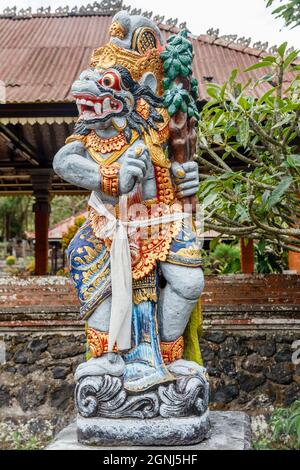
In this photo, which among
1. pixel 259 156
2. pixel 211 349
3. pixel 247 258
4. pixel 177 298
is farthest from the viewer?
pixel 247 258

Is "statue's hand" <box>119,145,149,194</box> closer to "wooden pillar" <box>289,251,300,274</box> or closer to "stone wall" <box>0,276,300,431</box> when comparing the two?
"stone wall" <box>0,276,300,431</box>

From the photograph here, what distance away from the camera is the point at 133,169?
2.72m

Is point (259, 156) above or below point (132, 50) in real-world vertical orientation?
below

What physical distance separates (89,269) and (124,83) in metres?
0.95

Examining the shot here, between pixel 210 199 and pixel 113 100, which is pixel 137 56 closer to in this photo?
pixel 113 100

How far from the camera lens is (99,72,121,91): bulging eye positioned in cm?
281

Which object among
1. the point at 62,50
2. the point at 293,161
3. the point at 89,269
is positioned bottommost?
the point at 89,269

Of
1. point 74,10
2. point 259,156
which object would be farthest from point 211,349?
point 74,10

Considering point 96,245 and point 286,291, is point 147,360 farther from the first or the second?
point 286,291

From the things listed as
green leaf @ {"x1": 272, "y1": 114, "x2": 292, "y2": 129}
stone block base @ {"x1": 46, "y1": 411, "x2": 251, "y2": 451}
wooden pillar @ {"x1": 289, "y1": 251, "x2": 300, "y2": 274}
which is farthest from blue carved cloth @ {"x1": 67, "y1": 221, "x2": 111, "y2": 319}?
wooden pillar @ {"x1": 289, "y1": 251, "x2": 300, "y2": 274}

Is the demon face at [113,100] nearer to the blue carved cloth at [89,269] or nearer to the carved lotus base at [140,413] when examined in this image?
the blue carved cloth at [89,269]

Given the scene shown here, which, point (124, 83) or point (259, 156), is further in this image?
point (259, 156)

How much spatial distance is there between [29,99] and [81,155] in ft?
9.44

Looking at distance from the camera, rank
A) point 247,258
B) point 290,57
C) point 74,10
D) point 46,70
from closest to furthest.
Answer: point 290,57 < point 46,70 < point 247,258 < point 74,10
